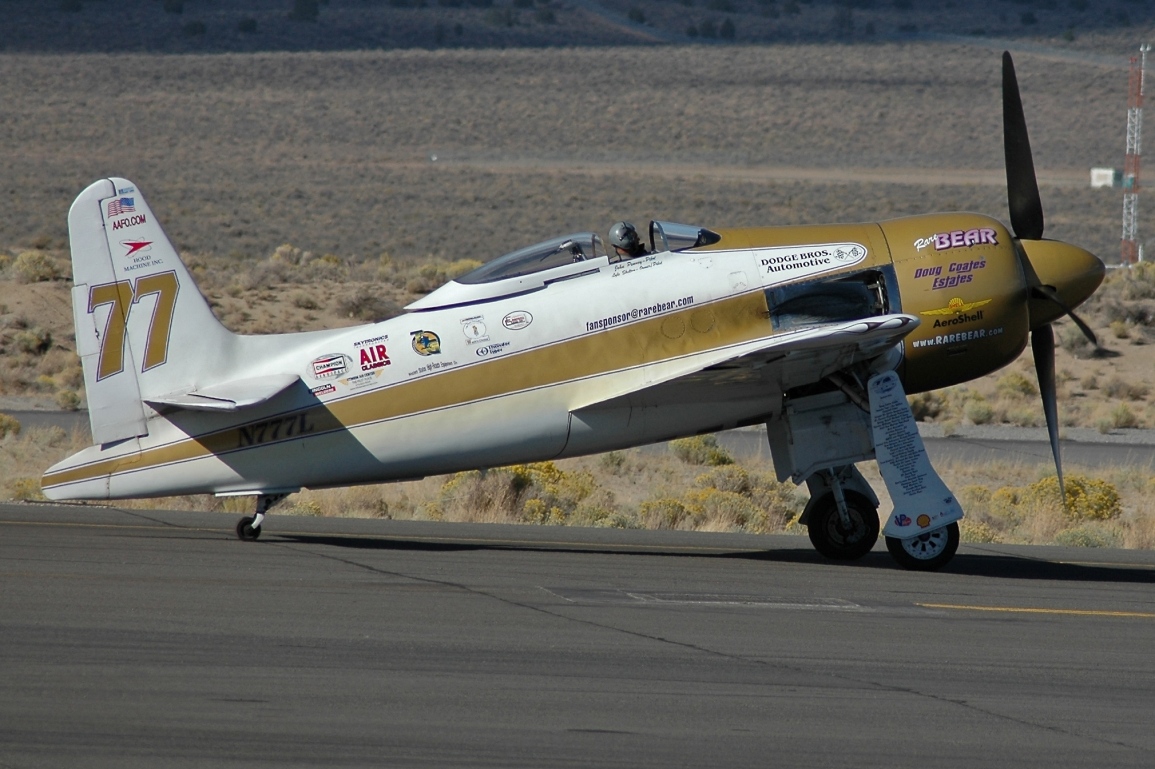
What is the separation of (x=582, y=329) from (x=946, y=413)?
20.9 metres

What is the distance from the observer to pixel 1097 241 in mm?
60000

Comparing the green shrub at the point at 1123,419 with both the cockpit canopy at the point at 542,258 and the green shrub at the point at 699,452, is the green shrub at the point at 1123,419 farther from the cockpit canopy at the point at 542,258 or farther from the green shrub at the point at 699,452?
the cockpit canopy at the point at 542,258

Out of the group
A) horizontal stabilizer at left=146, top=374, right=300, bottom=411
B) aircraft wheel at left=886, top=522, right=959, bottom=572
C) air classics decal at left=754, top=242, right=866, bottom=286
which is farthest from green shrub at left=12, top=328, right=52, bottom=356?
aircraft wheel at left=886, top=522, right=959, bottom=572

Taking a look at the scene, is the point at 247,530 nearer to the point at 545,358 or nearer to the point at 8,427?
the point at 545,358

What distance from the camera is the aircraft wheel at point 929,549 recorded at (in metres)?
12.8

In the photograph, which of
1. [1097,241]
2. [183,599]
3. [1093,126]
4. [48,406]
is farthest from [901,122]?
[183,599]

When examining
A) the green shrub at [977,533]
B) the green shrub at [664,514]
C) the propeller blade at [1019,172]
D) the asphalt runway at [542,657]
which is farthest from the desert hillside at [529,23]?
the asphalt runway at [542,657]

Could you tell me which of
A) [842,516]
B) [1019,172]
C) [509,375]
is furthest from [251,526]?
[1019,172]

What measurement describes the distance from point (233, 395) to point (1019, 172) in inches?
296

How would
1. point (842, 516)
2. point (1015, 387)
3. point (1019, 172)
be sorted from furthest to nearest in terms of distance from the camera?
1. point (1015, 387)
2. point (1019, 172)
3. point (842, 516)

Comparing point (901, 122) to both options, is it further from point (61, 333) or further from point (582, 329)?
point (582, 329)

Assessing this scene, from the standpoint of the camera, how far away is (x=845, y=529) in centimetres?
1341

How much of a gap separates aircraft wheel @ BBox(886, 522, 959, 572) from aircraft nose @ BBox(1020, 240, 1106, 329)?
219 centimetres

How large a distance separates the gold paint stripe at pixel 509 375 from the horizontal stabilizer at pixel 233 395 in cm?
29
